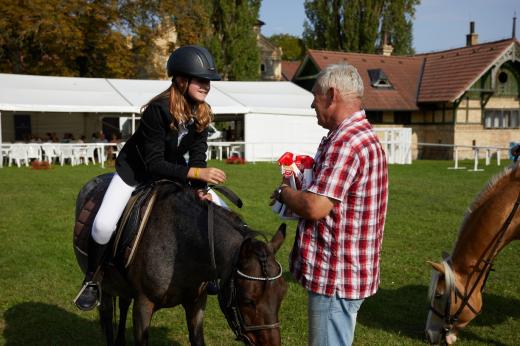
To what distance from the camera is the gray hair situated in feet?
8.27

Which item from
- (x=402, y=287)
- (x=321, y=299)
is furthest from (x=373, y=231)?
(x=402, y=287)

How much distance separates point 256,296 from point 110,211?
1415mm

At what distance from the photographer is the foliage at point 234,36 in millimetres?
37344

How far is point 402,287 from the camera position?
623 cm

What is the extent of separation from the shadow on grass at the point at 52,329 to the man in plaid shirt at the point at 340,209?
2.50 metres

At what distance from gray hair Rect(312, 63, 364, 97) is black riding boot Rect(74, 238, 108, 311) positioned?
2.17 meters

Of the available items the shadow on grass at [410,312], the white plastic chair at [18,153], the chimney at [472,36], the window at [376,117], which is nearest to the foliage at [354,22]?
the chimney at [472,36]

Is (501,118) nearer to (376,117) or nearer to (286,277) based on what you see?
(376,117)

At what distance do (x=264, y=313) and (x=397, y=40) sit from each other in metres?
46.6

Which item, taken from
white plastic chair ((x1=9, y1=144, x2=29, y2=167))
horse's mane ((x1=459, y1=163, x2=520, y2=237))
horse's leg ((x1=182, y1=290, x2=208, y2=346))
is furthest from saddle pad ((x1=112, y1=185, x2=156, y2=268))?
white plastic chair ((x1=9, y1=144, x2=29, y2=167))

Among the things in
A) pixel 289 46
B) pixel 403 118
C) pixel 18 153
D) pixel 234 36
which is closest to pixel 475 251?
pixel 18 153

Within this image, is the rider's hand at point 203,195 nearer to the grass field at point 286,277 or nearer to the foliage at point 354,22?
the grass field at point 286,277

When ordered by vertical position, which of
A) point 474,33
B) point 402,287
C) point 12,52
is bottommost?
point 402,287

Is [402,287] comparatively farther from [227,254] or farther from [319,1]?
[319,1]
